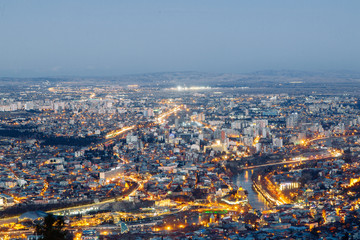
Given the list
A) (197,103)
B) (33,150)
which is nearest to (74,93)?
(197,103)

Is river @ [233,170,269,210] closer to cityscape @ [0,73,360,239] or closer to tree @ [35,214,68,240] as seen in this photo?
cityscape @ [0,73,360,239]

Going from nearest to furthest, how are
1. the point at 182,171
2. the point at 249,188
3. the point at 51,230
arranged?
the point at 51,230 < the point at 249,188 < the point at 182,171

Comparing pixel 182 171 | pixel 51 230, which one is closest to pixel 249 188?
pixel 182 171

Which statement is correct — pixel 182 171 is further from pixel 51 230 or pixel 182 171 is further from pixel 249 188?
pixel 51 230

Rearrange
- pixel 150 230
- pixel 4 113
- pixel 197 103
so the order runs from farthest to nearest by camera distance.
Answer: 1. pixel 197 103
2. pixel 4 113
3. pixel 150 230

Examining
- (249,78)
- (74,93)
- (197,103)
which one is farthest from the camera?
(249,78)

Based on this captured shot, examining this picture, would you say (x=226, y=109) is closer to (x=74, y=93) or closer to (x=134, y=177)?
(x=74, y=93)

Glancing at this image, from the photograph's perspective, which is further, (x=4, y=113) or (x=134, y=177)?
(x=4, y=113)

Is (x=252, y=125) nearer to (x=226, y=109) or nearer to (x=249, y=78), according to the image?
(x=226, y=109)
